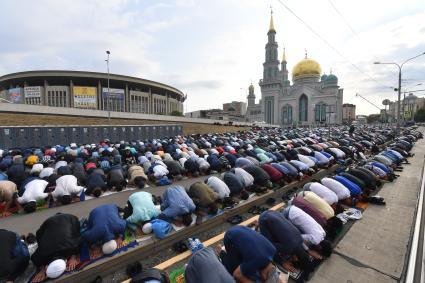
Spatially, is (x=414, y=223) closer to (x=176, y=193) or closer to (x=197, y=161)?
→ (x=176, y=193)

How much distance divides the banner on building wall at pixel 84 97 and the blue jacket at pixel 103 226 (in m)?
54.1

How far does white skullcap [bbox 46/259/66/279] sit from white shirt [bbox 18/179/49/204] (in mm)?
3563

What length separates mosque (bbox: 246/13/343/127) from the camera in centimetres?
7762

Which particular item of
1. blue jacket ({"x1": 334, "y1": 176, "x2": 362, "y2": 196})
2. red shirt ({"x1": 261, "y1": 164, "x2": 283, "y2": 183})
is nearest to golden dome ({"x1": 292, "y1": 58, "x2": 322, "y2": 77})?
red shirt ({"x1": 261, "y1": 164, "x2": 283, "y2": 183})

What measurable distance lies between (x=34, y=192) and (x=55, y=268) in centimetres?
374

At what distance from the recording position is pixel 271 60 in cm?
8581

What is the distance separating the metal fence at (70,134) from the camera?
1508 cm

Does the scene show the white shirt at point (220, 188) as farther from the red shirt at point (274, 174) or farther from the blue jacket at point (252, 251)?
the blue jacket at point (252, 251)

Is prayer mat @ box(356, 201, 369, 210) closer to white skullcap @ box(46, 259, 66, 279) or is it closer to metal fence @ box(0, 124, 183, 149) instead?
white skullcap @ box(46, 259, 66, 279)

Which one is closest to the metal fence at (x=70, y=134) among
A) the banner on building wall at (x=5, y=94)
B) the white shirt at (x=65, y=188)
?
the white shirt at (x=65, y=188)

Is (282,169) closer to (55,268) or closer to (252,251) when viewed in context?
(252,251)

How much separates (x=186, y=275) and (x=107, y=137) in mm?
20101

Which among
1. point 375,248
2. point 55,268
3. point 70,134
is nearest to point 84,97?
point 70,134

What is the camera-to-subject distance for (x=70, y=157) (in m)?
11.6
